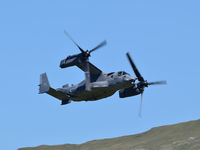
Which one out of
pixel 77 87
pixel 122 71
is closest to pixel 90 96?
pixel 77 87

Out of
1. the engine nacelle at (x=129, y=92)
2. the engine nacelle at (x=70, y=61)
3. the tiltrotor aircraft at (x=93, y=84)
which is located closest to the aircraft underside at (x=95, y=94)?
the tiltrotor aircraft at (x=93, y=84)

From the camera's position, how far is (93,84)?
52531mm

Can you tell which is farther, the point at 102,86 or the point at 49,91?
the point at 49,91

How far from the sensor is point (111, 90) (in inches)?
2104

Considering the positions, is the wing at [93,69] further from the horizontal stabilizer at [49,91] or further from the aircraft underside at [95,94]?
the horizontal stabilizer at [49,91]

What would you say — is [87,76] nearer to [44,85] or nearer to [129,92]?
[129,92]

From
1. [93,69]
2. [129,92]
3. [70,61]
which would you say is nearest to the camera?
[70,61]

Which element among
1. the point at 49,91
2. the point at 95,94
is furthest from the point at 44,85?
the point at 95,94

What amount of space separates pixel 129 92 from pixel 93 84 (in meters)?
6.38

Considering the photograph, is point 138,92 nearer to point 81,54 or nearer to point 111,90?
point 111,90

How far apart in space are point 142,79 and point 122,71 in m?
4.14

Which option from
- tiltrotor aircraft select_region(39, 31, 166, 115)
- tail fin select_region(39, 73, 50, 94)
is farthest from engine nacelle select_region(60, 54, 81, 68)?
tail fin select_region(39, 73, 50, 94)

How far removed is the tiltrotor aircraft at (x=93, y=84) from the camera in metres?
52.1

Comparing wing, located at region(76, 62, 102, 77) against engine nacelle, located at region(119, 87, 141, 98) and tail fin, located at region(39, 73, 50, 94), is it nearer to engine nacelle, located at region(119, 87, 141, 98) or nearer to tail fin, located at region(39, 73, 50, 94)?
engine nacelle, located at region(119, 87, 141, 98)
